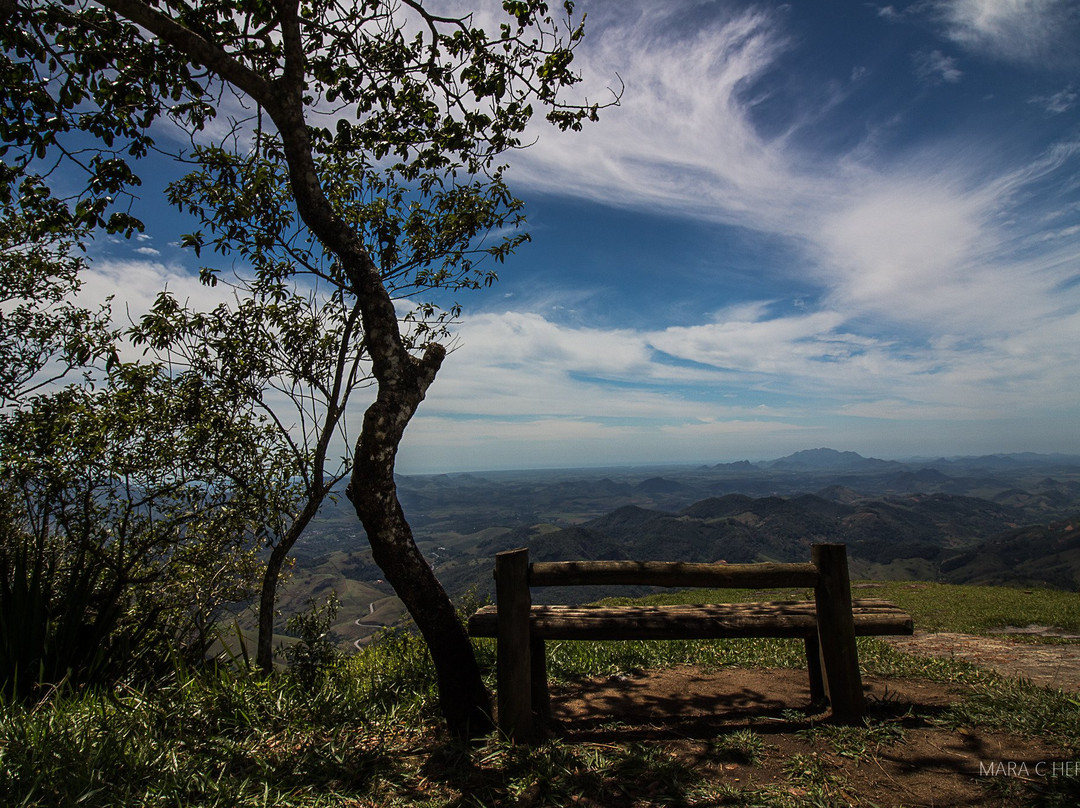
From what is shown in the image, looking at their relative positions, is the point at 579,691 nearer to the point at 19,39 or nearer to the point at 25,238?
the point at 19,39

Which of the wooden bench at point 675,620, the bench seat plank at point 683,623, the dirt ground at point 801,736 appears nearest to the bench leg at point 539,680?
the wooden bench at point 675,620

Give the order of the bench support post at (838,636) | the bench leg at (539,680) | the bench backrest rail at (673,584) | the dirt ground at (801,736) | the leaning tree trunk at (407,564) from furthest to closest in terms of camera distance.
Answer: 1. the bench leg at (539,680)
2. the bench support post at (838,636)
3. the bench backrest rail at (673,584)
4. the leaning tree trunk at (407,564)
5. the dirt ground at (801,736)

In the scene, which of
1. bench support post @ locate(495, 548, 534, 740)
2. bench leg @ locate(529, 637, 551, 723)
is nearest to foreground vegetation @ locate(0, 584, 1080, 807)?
bench support post @ locate(495, 548, 534, 740)

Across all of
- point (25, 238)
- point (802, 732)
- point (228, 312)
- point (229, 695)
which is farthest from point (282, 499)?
point (802, 732)

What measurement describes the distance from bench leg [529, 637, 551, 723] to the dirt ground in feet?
0.69

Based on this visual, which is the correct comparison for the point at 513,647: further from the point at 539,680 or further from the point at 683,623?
Result: the point at 683,623

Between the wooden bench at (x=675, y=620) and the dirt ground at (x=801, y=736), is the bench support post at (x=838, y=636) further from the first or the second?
the dirt ground at (x=801, y=736)

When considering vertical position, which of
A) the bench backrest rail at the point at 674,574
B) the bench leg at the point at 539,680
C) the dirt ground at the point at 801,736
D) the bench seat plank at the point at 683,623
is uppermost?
the bench backrest rail at the point at 674,574

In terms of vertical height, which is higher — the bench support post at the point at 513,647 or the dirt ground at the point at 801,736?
the bench support post at the point at 513,647

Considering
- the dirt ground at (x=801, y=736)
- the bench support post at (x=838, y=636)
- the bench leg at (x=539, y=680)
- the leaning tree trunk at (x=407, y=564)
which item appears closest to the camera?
the dirt ground at (x=801, y=736)

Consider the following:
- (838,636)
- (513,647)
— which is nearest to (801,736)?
(838,636)

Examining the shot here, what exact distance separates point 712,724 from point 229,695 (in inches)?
186

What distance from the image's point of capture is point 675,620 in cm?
516

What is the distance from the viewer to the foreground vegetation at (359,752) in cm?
333
